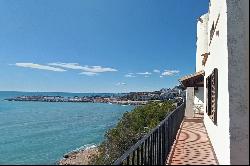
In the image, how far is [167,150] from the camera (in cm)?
800

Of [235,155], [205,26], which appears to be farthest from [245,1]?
[205,26]

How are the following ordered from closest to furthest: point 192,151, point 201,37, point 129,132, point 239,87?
point 239,87
point 192,151
point 201,37
point 129,132

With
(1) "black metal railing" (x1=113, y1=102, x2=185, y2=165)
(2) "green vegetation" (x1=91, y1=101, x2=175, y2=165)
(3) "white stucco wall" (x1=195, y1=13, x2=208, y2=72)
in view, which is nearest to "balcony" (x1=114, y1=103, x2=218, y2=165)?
(1) "black metal railing" (x1=113, y1=102, x2=185, y2=165)

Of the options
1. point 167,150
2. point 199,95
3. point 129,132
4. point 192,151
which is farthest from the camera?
point 129,132

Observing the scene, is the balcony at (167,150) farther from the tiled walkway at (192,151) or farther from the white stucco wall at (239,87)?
the white stucco wall at (239,87)

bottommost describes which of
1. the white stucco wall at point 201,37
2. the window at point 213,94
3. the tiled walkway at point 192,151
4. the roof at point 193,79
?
the tiled walkway at point 192,151

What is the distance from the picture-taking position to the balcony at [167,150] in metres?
4.78

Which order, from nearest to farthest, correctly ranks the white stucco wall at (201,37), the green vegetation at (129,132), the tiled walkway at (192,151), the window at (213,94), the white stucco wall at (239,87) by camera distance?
the white stucco wall at (239,87)
the tiled walkway at (192,151)
the window at (213,94)
the white stucco wall at (201,37)
the green vegetation at (129,132)

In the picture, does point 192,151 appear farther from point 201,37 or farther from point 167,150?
point 201,37

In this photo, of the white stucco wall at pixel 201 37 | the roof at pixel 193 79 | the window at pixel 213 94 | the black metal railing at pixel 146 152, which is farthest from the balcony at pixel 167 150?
the white stucco wall at pixel 201 37

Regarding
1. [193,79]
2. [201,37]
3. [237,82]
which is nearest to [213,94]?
[237,82]

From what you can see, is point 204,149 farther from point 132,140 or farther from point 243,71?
point 132,140

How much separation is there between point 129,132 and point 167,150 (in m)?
17.9

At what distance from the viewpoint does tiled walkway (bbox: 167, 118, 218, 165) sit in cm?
713
